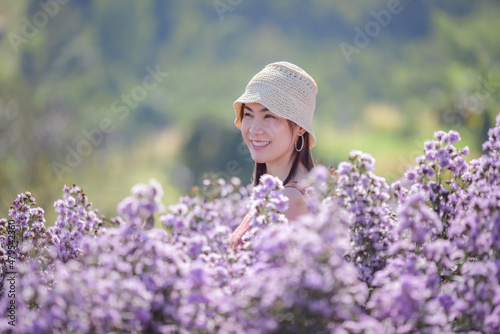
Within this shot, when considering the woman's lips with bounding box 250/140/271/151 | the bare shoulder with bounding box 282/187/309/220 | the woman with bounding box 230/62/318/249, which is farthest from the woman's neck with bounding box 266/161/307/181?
the bare shoulder with bounding box 282/187/309/220

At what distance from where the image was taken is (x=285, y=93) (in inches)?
134

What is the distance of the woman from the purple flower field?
2.78 ft

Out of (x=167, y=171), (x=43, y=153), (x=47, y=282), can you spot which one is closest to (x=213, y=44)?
(x=167, y=171)

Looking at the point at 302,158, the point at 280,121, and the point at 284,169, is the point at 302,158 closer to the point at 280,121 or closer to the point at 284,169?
the point at 284,169

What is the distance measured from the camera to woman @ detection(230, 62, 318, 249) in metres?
3.37

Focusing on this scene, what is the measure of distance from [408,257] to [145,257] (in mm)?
1005

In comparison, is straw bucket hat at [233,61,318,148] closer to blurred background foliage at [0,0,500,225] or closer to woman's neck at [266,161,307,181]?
woman's neck at [266,161,307,181]

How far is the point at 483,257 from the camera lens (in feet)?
7.16

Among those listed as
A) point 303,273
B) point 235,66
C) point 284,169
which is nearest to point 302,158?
point 284,169

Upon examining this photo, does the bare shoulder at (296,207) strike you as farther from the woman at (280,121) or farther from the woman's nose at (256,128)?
the woman's nose at (256,128)

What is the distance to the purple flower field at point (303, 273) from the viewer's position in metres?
1.81

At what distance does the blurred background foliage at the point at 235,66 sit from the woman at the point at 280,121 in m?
21.6

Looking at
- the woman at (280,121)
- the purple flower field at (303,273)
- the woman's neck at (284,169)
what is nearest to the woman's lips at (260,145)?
the woman at (280,121)

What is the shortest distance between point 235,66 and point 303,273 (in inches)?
2069
